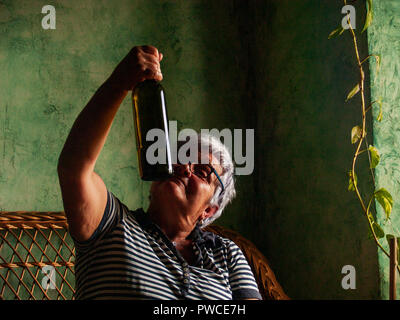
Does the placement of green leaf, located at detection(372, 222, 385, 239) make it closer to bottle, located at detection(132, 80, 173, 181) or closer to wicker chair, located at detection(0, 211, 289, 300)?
wicker chair, located at detection(0, 211, 289, 300)

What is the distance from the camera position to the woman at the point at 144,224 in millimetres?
703

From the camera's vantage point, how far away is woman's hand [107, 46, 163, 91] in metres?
0.69

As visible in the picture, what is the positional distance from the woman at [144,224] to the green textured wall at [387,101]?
464mm

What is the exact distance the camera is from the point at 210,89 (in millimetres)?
1813

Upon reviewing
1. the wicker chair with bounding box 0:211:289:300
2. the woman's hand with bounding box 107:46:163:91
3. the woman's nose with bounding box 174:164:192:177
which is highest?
the woman's hand with bounding box 107:46:163:91

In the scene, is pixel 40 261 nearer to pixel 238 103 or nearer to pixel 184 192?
pixel 184 192

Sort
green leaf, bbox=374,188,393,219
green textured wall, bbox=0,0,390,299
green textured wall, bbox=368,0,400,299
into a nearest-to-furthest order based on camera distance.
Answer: green leaf, bbox=374,188,393,219
green textured wall, bbox=368,0,400,299
green textured wall, bbox=0,0,390,299

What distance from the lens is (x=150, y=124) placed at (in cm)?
80

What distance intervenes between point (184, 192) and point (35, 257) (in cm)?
70

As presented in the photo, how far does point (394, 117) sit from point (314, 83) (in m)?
0.35

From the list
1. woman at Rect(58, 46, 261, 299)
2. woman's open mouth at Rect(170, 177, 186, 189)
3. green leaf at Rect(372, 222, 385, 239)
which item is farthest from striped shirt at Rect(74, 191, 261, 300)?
green leaf at Rect(372, 222, 385, 239)

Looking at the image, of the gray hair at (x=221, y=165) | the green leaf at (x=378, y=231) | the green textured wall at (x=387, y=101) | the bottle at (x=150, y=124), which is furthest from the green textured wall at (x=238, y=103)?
the bottle at (x=150, y=124)

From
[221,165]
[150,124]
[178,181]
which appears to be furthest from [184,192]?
[150,124]

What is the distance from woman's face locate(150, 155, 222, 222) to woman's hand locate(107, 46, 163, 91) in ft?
1.15
